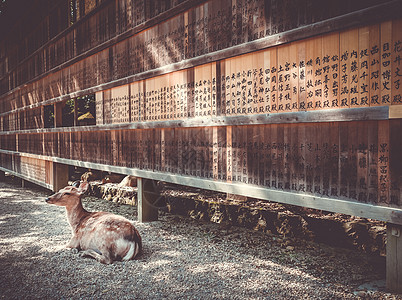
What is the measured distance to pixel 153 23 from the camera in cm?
573

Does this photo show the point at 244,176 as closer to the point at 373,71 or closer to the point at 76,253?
the point at 373,71

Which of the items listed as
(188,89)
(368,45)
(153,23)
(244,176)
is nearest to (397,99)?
(368,45)

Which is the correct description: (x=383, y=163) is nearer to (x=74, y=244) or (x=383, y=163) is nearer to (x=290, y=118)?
(x=290, y=118)

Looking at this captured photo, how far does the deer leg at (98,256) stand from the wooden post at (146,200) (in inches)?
77.4

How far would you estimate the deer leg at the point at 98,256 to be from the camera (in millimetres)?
4508

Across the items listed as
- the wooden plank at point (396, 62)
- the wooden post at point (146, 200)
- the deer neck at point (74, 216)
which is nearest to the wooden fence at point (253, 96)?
the wooden plank at point (396, 62)

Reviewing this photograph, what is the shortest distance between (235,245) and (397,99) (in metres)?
3.40

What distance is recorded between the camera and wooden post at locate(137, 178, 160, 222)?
6.63 meters

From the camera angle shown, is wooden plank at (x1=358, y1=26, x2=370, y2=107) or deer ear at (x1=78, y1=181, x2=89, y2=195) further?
deer ear at (x1=78, y1=181, x2=89, y2=195)

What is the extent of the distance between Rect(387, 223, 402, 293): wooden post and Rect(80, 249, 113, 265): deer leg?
11.3 ft

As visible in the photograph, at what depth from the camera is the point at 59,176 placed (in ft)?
32.7

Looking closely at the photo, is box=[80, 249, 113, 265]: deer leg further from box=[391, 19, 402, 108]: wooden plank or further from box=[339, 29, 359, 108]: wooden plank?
Answer: box=[391, 19, 402, 108]: wooden plank

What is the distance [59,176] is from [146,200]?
4590 mm

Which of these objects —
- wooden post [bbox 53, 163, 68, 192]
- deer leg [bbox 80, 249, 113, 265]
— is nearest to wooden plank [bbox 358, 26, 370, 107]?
deer leg [bbox 80, 249, 113, 265]
